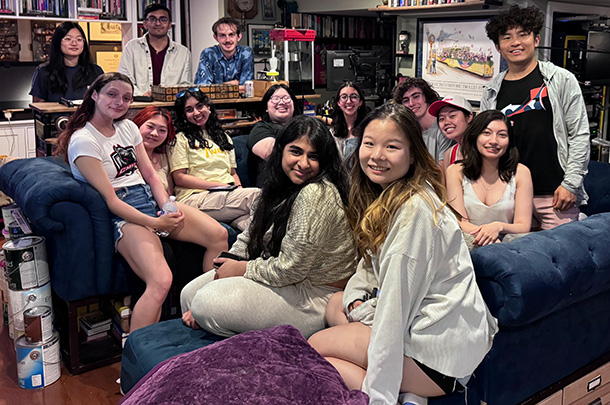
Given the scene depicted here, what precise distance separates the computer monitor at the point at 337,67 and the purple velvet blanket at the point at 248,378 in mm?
4185

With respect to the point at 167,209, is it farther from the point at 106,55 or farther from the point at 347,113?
the point at 106,55

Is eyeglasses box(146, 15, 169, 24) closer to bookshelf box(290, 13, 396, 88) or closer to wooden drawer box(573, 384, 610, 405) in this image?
bookshelf box(290, 13, 396, 88)

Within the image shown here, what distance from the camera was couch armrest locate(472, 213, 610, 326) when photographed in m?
1.85

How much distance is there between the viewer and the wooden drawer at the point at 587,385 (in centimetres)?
225

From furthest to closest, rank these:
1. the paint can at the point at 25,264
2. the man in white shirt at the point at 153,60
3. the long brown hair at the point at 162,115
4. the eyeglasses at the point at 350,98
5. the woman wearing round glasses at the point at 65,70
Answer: the man in white shirt at the point at 153,60, the woman wearing round glasses at the point at 65,70, the eyeglasses at the point at 350,98, the long brown hair at the point at 162,115, the paint can at the point at 25,264

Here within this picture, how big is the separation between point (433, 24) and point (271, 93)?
3153 millimetres

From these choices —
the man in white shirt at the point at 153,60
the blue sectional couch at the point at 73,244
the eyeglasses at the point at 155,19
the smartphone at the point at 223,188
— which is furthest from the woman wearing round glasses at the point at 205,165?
the eyeglasses at the point at 155,19

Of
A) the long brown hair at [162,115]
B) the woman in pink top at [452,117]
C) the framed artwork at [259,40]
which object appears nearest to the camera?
the woman in pink top at [452,117]

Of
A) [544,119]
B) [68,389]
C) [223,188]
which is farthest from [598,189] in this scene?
[68,389]

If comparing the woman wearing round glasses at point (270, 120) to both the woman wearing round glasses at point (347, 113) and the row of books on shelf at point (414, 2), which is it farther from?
the row of books on shelf at point (414, 2)

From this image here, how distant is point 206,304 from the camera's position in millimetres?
2197

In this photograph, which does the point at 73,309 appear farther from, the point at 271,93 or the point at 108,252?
the point at 271,93

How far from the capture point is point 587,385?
2.31m

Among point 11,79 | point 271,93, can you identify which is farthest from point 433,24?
point 11,79
